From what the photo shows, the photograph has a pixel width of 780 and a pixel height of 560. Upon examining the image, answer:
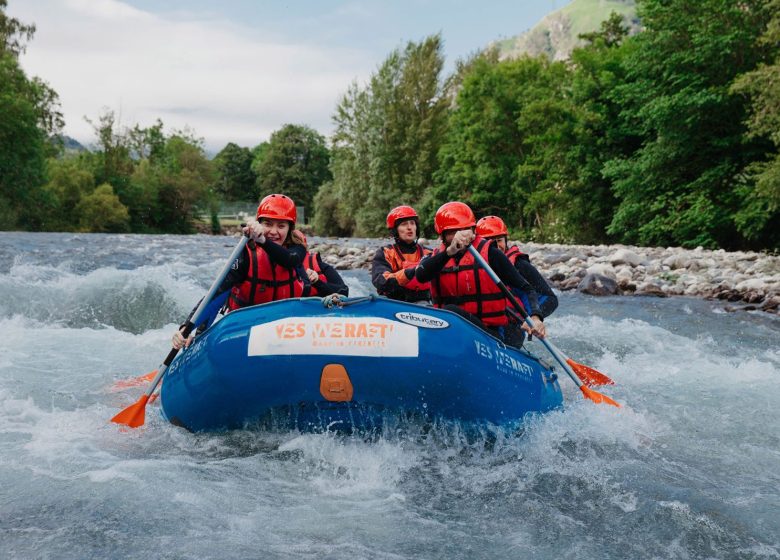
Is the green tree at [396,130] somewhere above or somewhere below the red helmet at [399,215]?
above

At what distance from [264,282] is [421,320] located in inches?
51.7

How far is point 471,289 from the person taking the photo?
16.7 ft

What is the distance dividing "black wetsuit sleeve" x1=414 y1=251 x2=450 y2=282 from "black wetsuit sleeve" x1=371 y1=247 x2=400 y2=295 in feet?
1.90

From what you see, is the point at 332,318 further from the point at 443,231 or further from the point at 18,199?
the point at 18,199

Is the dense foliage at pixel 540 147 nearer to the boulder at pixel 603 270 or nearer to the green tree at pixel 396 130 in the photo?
the green tree at pixel 396 130

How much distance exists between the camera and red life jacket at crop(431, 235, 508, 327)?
16.6 ft

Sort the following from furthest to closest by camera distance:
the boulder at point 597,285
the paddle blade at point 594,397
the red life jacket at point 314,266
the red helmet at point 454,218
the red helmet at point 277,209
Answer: the boulder at point 597,285 < the paddle blade at point 594,397 < the red life jacket at point 314,266 < the red helmet at point 454,218 < the red helmet at point 277,209

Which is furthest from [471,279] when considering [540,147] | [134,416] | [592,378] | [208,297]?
[540,147]

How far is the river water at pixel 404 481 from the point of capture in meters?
3.32

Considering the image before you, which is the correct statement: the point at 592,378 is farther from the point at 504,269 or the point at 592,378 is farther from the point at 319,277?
the point at 319,277

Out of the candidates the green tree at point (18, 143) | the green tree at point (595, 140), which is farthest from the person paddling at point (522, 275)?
the green tree at point (18, 143)

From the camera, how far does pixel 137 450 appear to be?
4.47 metres

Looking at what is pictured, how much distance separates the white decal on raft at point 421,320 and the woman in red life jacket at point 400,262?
4.28ft

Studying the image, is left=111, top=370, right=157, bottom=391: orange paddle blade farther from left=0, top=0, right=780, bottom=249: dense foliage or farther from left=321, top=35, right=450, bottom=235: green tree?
left=321, top=35, right=450, bottom=235: green tree
